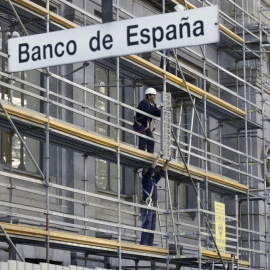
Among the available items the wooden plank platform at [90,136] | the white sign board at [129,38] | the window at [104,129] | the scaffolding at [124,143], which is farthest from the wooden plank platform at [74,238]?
the white sign board at [129,38]

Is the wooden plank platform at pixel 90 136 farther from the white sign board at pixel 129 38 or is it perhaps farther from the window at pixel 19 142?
the white sign board at pixel 129 38

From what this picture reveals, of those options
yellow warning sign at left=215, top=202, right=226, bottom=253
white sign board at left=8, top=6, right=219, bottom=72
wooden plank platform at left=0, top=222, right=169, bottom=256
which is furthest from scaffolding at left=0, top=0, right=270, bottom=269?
white sign board at left=8, top=6, right=219, bottom=72

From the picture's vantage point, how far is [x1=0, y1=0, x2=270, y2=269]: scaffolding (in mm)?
20125

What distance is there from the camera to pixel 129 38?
472 inches

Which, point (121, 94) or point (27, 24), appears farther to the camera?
point (121, 94)

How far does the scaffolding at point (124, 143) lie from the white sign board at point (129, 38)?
237 inches

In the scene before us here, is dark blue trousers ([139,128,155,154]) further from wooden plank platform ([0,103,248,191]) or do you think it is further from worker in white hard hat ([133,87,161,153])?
wooden plank platform ([0,103,248,191])

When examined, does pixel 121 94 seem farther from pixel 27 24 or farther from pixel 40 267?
pixel 40 267

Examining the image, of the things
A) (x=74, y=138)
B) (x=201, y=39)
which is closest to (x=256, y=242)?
(x=74, y=138)

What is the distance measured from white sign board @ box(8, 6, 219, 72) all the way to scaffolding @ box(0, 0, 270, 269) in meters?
6.03

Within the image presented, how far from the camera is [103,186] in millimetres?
25391

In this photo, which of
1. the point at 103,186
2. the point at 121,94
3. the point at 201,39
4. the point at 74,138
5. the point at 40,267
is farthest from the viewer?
the point at 121,94

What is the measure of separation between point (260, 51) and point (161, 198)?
6.44 meters

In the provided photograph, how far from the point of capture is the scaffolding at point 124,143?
20125 mm
